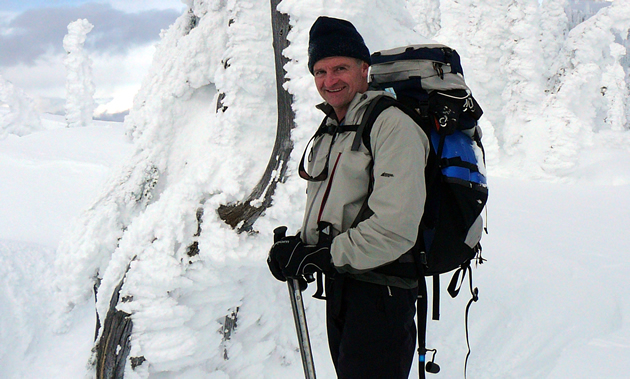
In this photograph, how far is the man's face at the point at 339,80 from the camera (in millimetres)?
2123

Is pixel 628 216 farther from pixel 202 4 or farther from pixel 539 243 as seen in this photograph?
pixel 202 4

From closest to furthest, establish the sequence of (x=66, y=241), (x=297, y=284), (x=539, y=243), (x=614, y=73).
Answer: (x=297, y=284) < (x=66, y=241) < (x=539, y=243) < (x=614, y=73)

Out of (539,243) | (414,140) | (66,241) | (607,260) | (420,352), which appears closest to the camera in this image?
(414,140)

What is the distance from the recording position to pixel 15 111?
95.1ft

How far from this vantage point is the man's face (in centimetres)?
212

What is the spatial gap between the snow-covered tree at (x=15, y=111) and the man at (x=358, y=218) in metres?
32.7

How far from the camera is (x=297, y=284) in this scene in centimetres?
239

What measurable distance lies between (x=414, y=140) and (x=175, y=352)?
113 inches

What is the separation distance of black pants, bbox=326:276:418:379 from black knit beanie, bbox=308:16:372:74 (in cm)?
109

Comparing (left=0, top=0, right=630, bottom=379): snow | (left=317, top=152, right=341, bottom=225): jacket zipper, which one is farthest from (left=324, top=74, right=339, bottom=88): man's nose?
(left=0, top=0, right=630, bottom=379): snow

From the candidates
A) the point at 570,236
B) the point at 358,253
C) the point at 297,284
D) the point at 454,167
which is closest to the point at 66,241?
the point at 297,284

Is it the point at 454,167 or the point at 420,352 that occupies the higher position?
the point at 454,167

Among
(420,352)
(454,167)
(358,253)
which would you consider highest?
(454,167)

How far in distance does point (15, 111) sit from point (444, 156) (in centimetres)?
3426
